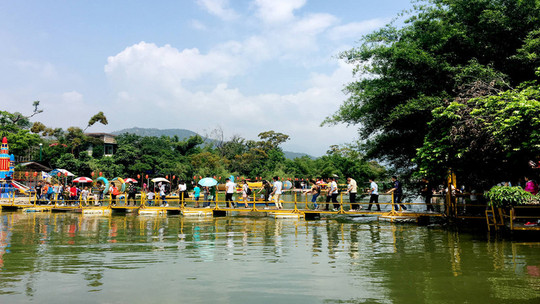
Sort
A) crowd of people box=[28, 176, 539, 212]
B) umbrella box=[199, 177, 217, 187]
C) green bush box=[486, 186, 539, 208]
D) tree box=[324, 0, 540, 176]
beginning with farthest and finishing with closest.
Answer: umbrella box=[199, 177, 217, 187] < crowd of people box=[28, 176, 539, 212] < tree box=[324, 0, 540, 176] < green bush box=[486, 186, 539, 208]

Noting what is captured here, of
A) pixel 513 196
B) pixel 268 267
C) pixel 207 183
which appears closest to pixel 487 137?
pixel 513 196

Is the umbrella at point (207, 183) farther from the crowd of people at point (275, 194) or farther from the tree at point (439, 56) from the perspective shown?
the tree at point (439, 56)

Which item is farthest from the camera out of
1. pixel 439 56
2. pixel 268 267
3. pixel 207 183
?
pixel 207 183

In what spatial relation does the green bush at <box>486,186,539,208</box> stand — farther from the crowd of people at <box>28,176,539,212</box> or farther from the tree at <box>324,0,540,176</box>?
the tree at <box>324,0,540,176</box>

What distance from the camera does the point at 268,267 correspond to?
9.05 meters

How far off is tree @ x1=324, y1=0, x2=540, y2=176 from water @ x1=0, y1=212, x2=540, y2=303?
6.16 meters

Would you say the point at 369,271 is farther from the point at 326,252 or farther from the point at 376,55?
the point at 376,55

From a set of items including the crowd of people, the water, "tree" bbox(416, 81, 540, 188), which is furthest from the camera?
the crowd of people

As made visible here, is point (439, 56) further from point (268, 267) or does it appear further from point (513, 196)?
point (268, 267)

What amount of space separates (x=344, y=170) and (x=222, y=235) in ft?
143

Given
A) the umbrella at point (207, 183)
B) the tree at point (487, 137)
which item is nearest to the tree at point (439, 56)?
the tree at point (487, 137)

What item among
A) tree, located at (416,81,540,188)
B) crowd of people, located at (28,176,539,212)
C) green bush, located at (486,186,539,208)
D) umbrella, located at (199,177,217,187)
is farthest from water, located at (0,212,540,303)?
umbrella, located at (199,177,217,187)

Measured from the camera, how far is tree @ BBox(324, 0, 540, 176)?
15.9 m

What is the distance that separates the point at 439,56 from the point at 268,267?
42.6ft
